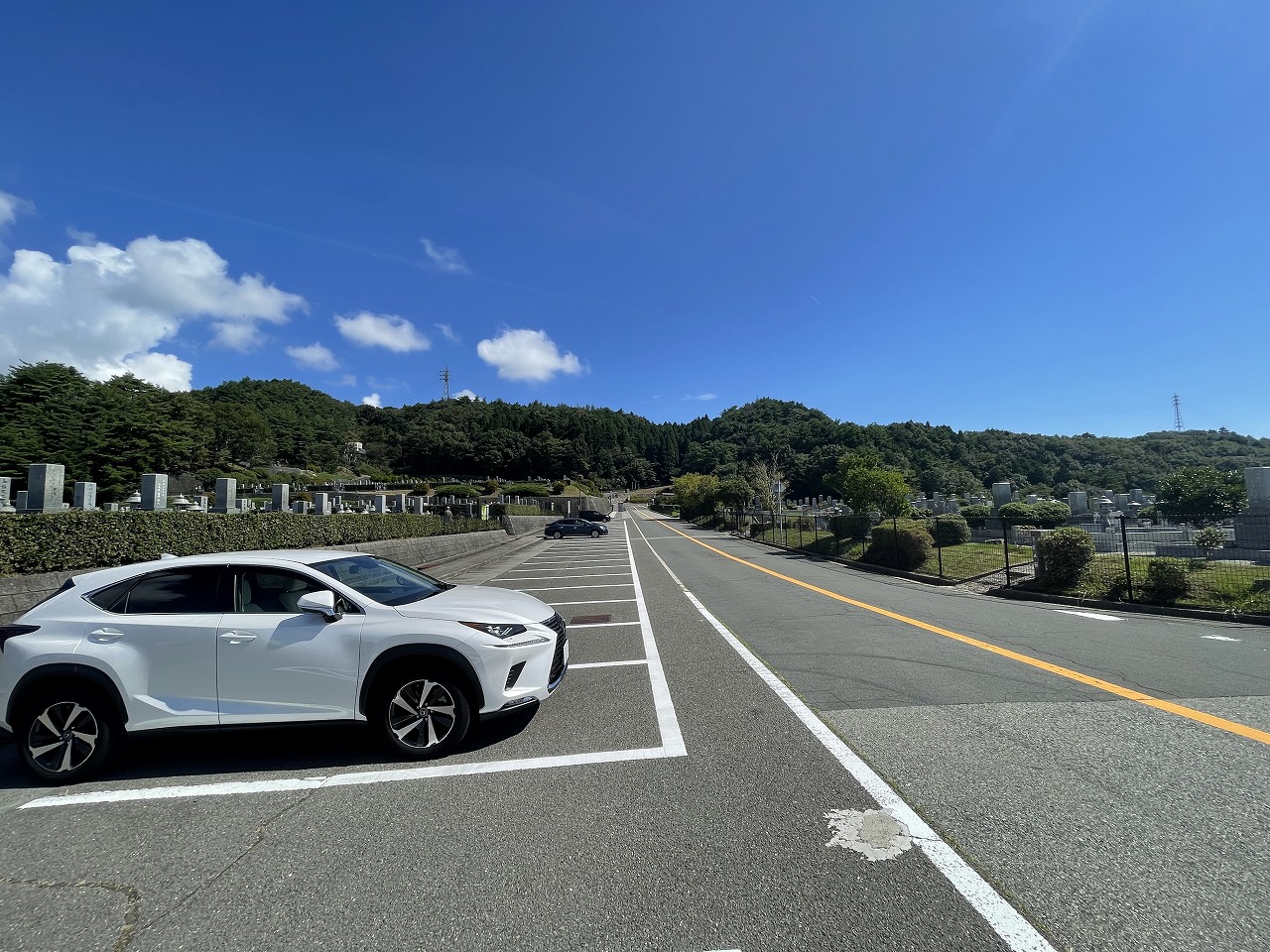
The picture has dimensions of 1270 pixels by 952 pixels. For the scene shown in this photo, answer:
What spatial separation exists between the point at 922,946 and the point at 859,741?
2.23 meters

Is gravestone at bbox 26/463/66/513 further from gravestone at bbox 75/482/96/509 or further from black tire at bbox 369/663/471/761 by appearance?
black tire at bbox 369/663/471/761

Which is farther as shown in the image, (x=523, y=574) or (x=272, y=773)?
(x=523, y=574)

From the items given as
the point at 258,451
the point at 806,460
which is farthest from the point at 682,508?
the point at 258,451

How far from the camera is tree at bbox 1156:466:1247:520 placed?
23.4 metres

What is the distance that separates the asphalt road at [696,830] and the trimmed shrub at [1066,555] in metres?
7.35

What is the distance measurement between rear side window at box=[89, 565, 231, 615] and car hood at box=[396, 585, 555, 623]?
137 centimetres

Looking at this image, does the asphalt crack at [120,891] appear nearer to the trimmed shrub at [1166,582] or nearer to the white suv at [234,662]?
the white suv at [234,662]

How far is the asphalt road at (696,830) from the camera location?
2.50m

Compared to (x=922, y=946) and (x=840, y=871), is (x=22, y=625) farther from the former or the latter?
(x=922, y=946)

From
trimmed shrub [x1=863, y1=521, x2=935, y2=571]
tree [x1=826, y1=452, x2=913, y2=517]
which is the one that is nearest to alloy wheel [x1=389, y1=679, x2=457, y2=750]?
trimmed shrub [x1=863, y1=521, x2=935, y2=571]

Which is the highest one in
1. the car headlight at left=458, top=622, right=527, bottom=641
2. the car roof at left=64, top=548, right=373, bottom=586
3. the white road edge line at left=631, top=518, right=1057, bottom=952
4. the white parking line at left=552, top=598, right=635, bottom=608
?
the car roof at left=64, top=548, right=373, bottom=586

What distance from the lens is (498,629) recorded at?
4570mm

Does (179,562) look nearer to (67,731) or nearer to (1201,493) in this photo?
(67,731)

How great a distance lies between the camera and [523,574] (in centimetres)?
1828
